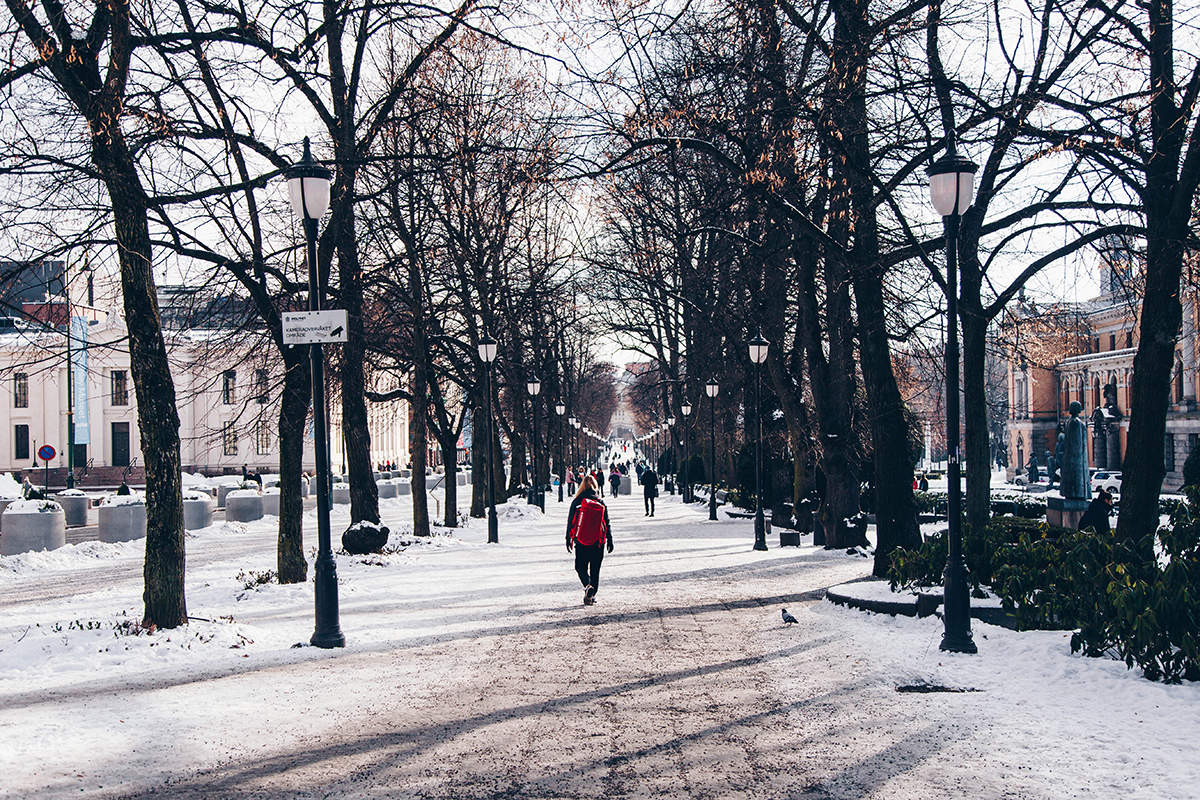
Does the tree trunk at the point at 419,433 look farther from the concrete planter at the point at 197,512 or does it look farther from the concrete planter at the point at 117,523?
the concrete planter at the point at 197,512

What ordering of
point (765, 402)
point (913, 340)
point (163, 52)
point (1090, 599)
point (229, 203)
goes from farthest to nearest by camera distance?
point (765, 402) < point (913, 340) < point (229, 203) < point (163, 52) < point (1090, 599)

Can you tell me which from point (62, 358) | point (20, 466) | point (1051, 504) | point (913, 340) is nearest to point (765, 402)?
point (913, 340)

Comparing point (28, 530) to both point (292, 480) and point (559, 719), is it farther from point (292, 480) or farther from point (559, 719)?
point (559, 719)

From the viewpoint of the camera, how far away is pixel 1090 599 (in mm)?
8656

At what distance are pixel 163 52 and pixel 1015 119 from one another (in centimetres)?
972

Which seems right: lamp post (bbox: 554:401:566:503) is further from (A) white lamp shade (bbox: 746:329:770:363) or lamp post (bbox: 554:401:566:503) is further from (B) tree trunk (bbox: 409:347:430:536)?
(A) white lamp shade (bbox: 746:329:770:363)

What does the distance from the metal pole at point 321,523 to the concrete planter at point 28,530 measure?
588 inches

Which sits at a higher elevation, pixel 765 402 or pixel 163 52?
pixel 163 52

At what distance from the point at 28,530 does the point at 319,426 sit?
609 inches

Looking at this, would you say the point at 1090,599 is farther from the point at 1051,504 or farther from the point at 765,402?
the point at 765,402

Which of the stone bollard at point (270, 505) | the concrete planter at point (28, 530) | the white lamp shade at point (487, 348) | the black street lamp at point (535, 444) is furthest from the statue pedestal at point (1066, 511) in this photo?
the stone bollard at point (270, 505)

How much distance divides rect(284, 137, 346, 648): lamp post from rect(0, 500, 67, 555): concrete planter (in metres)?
15.0

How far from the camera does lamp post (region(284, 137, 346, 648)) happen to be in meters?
9.98

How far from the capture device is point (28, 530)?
21828 millimetres
